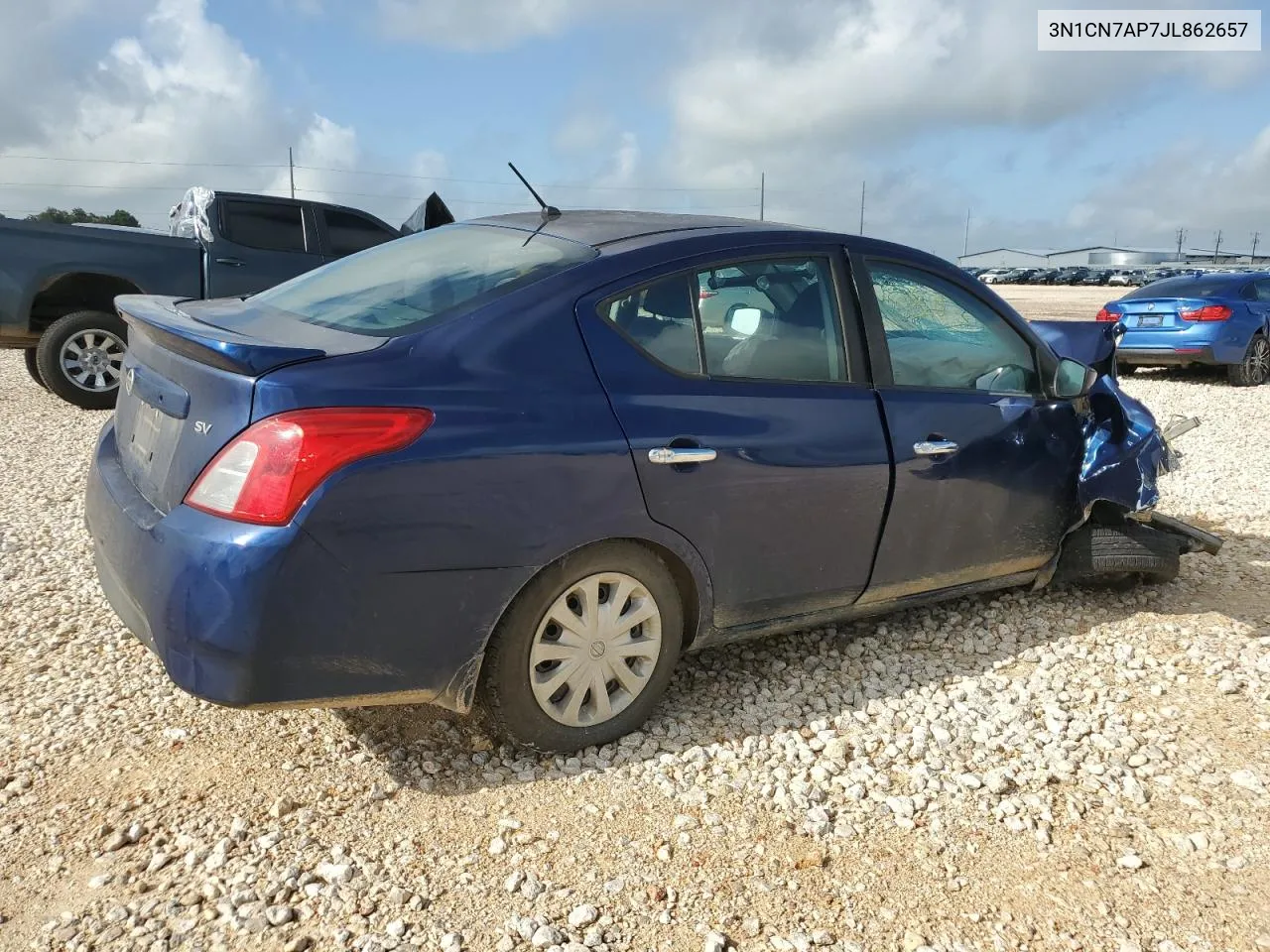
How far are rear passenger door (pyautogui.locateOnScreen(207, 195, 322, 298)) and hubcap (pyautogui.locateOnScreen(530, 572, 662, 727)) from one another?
274 inches

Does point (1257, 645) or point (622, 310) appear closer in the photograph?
point (622, 310)

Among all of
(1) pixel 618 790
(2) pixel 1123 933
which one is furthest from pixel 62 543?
(2) pixel 1123 933

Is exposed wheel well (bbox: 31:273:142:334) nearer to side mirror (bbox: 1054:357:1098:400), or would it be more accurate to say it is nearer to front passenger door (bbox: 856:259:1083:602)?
front passenger door (bbox: 856:259:1083:602)

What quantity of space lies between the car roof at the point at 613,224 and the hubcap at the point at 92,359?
5946 millimetres

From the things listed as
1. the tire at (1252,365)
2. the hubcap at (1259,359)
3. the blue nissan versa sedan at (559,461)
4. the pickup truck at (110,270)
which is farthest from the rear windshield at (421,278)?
the hubcap at (1259,359)

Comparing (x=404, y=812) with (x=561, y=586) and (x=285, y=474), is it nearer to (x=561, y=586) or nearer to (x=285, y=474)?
(x=561, y=586)

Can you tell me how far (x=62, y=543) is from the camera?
16.2 feet

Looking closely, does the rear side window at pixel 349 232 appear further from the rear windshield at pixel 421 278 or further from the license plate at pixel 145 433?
the license plate at pixel 145 433

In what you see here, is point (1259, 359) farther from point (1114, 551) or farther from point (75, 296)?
point (75, 296)

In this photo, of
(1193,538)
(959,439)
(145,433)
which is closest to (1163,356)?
(1193,538)

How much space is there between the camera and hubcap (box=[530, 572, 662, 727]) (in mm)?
2889

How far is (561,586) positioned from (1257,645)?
3.00 meters

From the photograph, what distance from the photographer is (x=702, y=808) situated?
9.40 feet

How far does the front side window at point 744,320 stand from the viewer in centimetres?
305
